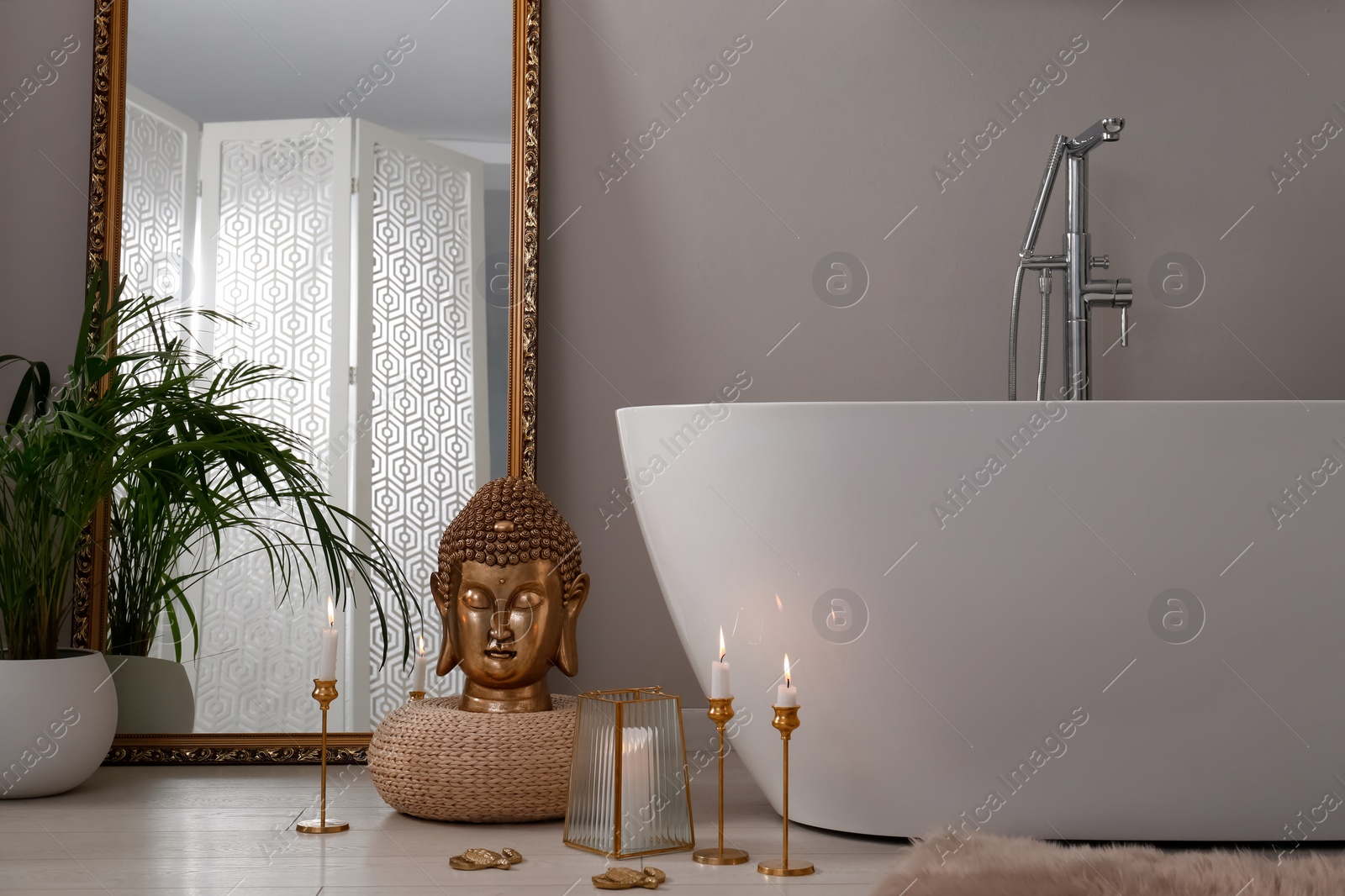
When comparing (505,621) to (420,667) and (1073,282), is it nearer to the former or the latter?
(420,667)

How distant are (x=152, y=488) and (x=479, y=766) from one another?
2.26 ft

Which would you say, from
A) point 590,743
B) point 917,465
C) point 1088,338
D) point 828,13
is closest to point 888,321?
point 1088,338

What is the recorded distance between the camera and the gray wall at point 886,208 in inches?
86.0

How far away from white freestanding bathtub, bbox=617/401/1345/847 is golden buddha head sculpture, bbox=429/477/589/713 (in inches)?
10.3

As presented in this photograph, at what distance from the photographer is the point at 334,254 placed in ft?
6.76

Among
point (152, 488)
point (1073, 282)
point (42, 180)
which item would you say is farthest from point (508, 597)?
point (42, 180)

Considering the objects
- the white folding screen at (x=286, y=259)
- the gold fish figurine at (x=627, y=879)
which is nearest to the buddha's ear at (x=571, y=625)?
the gold fish figurine at (x=627, y=879)

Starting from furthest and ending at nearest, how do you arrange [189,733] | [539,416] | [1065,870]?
1. [539,416]
2. [189,733]
3. [1065,870]

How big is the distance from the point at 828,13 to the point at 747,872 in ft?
5.40

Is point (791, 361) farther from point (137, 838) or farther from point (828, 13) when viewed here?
point (137, 838)

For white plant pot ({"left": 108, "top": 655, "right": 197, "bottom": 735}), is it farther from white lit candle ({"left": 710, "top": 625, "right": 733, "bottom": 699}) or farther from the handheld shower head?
the handheld shower head

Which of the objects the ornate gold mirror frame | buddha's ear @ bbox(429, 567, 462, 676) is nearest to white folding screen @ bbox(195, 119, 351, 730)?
the ornate gold mirror frame

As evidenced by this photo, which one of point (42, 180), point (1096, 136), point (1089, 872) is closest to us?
point (1089, 872)

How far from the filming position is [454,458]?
207cm
